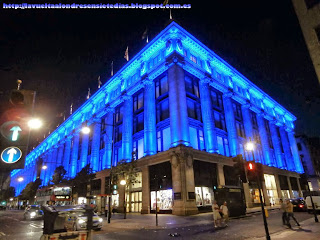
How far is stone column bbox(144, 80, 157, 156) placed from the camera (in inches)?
1249

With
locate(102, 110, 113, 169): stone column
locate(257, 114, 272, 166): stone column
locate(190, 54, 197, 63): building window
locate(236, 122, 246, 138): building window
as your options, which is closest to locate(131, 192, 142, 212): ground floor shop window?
locate(102, 110, 113, 169): stone column

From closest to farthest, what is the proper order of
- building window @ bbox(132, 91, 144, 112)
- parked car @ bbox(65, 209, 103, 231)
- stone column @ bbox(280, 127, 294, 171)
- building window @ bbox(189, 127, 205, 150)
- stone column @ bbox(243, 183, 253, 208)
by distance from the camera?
parked car @ bbox(65, 209, 103, 231), building window @ bbox(189, 127, 205, 150), stone column @ bbox(243, 183, 253, 208), building window @ bbox(132, 91, 144, 112), stone column @ bbox(280, 127, 294, 171)

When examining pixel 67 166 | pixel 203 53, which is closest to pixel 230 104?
pixel 203 53

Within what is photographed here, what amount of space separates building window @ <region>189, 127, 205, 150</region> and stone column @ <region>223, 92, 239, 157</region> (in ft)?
23.8

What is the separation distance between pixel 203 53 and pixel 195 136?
52.8ft

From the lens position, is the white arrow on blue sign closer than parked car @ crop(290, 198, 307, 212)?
Yes

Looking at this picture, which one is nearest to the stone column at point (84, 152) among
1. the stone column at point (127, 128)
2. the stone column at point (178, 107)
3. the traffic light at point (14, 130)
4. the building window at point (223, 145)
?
the stone column at point (127, 128)

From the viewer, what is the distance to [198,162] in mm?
28766

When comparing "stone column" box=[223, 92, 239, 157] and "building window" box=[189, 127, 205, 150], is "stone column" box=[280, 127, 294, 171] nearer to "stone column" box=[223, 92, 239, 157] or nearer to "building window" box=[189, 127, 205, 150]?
"stone column" box=[223, 92, 239, 157]

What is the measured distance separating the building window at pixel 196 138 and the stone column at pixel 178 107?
93.7 inches

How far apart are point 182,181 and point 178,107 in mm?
9816

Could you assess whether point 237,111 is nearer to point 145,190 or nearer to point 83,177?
point 145,190

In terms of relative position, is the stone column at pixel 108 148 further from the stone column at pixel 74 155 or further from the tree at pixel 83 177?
the stone column at pixel 74 155

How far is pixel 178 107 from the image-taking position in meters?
28.9
